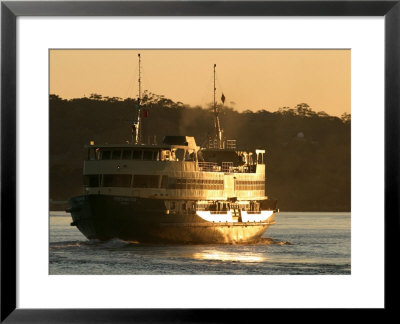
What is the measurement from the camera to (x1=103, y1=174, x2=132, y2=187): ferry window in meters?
25.9

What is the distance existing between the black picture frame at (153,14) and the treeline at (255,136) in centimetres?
76

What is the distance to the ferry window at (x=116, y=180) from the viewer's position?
25.9 m

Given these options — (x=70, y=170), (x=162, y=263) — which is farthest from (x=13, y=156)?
(x=162, y=263)

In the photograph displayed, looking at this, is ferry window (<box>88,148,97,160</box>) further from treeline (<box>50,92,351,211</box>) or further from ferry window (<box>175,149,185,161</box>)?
ferry window (<box>175,149,185,161</box>)

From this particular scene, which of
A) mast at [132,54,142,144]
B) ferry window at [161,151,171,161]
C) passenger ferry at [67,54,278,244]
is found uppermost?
mast at [132,54,142,144]

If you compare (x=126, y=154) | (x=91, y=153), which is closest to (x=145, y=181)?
(x=126, y=154)

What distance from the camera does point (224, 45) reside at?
14.6m

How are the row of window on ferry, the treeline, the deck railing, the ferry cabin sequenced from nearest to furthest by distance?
the treeline < the row of window on ferry < the ferry cabin < the deck railing

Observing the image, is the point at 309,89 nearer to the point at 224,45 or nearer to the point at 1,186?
the point at 224,45

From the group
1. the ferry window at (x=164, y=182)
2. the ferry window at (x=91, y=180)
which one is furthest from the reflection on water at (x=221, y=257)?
the ferry window at (x=164, y=182)

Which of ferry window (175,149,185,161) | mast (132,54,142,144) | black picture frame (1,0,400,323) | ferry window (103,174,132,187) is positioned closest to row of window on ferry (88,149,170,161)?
ferry window (175,149,185,161)

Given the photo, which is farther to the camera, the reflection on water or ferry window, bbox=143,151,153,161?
ferry window, bbox=143,151,153,161

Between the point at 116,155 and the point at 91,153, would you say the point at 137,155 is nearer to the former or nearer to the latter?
the point at 116,155

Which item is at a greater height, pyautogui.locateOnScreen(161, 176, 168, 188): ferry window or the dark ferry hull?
pyautogui.locateOnScreen(161, 176, 168, 188): ferry window
